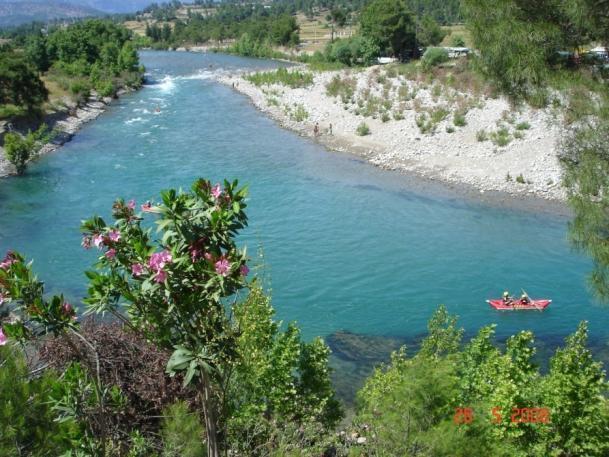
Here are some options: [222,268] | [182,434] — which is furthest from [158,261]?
[182,434]

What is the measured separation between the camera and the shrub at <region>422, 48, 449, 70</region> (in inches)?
1729

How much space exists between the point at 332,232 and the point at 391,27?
35722 millimetres

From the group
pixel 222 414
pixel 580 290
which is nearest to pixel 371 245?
pixel 580 290

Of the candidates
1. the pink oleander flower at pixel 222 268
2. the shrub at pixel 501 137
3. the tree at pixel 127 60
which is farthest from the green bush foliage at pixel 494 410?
the tree at pixel 127 60

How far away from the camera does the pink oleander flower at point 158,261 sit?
486cm

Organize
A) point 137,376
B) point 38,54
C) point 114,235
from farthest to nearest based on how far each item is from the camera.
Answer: point 38,54 < point 137,376 < point 114,235

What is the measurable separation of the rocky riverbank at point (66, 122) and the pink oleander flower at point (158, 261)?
28467 millimetres

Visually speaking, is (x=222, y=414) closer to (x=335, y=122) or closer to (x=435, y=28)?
(x=335, y=122)

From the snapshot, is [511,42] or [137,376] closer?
[137,376]

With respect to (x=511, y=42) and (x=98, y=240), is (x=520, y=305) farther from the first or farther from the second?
(x=98, y=240)

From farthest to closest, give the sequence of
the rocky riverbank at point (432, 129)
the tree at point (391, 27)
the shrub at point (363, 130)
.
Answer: the tree at point (391, 27), the shrub at point (363, 130), the rocky riverbank at point (432, 129)

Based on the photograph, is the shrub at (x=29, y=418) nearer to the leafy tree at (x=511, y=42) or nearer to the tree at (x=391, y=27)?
the leafy tree at (x=511, y=42)

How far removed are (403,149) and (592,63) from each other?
2464cm

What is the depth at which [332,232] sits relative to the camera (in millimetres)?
23266
